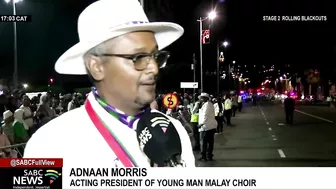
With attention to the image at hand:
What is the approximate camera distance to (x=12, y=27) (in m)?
3.36

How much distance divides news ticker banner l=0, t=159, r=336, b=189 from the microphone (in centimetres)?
27

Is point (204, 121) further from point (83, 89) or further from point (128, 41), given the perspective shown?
point (128, 41)

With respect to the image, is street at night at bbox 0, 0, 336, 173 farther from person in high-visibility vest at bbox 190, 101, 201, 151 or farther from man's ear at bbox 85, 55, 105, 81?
person in high-visibility vest at bbox 190, 101, 201, 151

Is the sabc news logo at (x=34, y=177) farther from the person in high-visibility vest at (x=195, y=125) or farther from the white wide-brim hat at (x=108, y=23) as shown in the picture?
the person in high-visibility vest at (x=195, y=125)

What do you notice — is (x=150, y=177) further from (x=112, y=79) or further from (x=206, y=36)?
(x=206, y=36)

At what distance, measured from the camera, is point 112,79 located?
2.02m

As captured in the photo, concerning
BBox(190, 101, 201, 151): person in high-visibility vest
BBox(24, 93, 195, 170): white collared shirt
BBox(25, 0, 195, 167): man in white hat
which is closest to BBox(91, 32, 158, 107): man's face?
BBox(25, 0, 195, 167): man in white hat

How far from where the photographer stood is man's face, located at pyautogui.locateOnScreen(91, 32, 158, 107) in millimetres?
2000

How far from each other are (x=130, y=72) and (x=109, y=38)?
15 cm

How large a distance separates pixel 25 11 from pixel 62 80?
27.8 inches

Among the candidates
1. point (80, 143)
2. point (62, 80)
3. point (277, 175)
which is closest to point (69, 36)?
point (62, 80)

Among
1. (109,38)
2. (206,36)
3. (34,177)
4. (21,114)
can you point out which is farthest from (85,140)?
(21,114)
